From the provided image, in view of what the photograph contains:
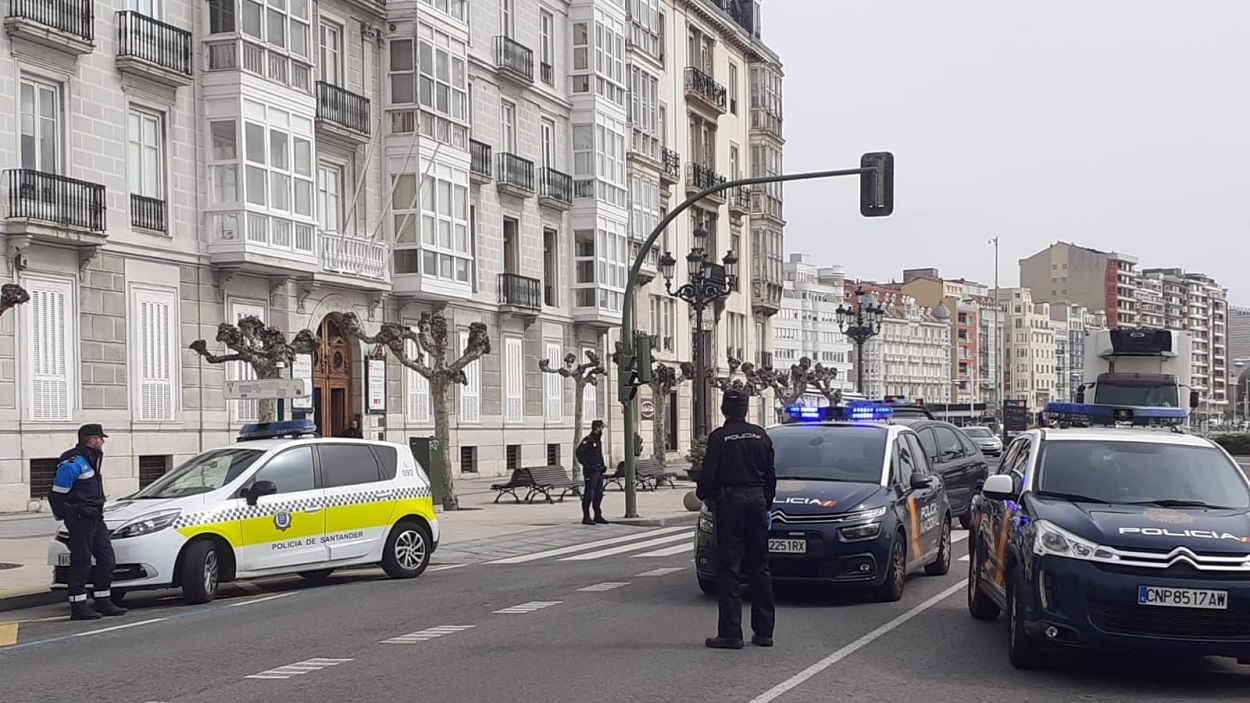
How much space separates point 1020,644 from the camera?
33.2 ft

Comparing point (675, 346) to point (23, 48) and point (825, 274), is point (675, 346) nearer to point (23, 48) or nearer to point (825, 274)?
point (23, 48)

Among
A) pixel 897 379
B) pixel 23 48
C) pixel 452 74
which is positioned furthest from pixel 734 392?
pixel 897 379

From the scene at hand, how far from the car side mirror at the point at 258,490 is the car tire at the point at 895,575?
6.44m

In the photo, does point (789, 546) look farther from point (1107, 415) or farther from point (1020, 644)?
point (1107, 415)

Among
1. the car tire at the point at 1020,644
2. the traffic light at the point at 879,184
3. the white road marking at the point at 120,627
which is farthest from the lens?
the traffic light at the point at 879,184

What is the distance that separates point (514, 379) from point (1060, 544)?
38502mm

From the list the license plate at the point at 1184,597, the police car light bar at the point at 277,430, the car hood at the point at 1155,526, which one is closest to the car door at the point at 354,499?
the police car light bar at the point at 277,430

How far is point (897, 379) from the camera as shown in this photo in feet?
603

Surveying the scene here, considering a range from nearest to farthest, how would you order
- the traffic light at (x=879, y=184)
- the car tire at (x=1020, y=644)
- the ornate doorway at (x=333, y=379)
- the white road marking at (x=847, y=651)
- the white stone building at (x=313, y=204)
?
the white road marking at (x=847, y=651) < the car tire at (x=1020, y=644) < the traffic light at (x=879, y=184) < the white stone building at (x=313, y=204) < the ornate doorway at (x=333, y=379)

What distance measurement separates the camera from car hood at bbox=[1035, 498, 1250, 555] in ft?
31.2

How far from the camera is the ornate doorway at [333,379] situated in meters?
37.8

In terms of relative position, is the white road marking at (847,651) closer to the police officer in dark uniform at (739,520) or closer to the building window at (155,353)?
the police officer in dark uniform at (739,520)

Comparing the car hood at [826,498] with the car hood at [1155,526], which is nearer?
the car hood at [1155,526]

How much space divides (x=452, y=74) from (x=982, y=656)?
1311 inches
